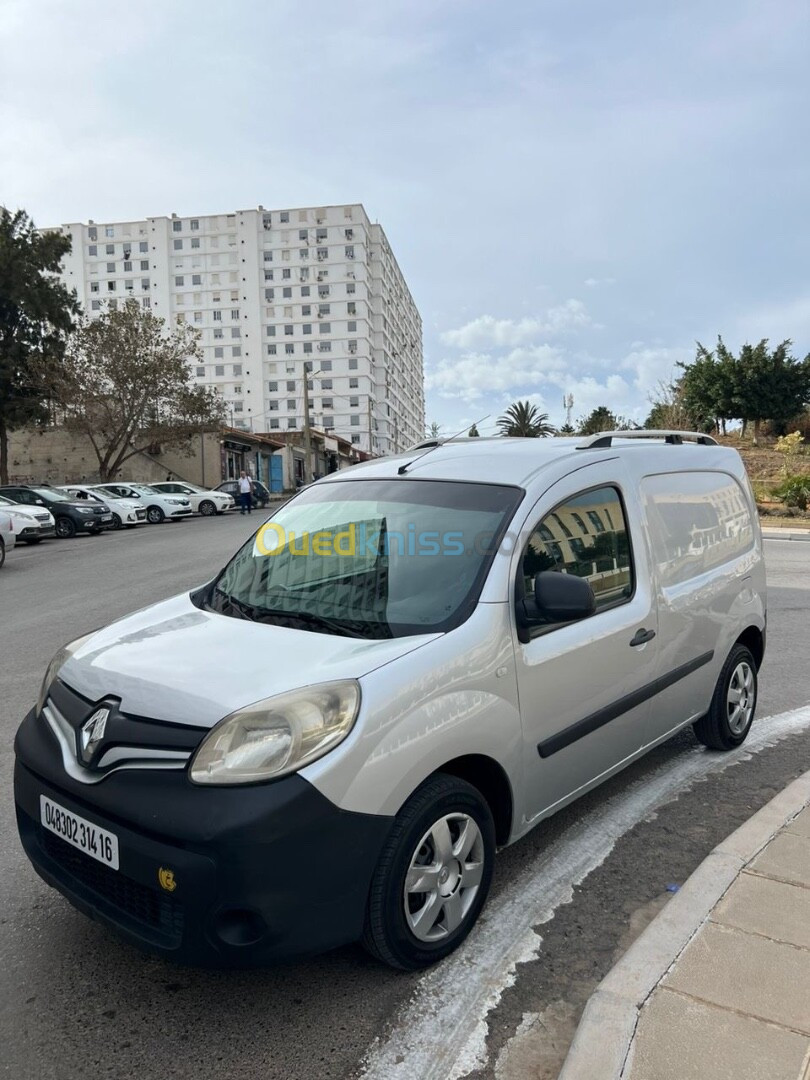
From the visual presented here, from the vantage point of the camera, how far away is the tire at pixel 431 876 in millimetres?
→ 2229

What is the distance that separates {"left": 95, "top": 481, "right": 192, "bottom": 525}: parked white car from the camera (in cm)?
2739

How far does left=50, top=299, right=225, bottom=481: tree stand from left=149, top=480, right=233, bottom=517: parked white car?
3844mm

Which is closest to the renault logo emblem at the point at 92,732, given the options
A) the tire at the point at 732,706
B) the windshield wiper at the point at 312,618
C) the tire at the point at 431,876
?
the windshield wiper at the point at 312,618

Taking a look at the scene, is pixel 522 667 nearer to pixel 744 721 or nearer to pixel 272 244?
pixel 744 721

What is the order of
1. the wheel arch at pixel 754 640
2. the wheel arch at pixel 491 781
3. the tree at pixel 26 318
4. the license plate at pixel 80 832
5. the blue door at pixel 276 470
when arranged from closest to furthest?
the license plate at pixel 80 832 → the wheel arch at pixel 491 781 → the wheel arch at pixel 754 640 → the tree at pixel 26 318 → the blue door at pixel 276 470

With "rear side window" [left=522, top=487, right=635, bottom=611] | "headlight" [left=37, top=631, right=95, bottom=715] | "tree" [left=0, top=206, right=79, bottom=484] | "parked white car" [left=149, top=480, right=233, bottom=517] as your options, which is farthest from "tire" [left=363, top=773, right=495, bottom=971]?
"tree" [left=0, top=206, right=79, bottom=484]

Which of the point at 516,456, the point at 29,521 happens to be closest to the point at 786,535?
the point at 516,456

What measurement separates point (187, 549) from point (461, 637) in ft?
45.5

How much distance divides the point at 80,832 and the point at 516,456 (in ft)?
7.02

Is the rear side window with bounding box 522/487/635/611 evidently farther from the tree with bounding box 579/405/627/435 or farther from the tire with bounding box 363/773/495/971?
the tree with bounding box 579/405/627/435

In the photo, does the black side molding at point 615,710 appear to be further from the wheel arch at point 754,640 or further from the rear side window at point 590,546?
the wheel arch at point 754,640

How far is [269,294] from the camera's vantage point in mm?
99938

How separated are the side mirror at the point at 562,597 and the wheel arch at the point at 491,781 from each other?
56 cm

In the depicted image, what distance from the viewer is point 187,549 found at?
1557 centimetres
